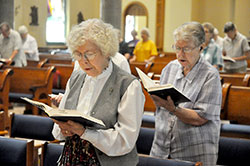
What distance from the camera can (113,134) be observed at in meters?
2.25

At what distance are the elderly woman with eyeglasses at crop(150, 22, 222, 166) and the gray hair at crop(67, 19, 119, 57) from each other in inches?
27.7

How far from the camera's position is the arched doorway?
19641 mm

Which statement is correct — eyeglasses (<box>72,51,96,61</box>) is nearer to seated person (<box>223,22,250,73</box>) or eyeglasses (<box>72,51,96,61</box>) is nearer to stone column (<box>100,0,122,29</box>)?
seated person (<box>223,22,250,73</box>)

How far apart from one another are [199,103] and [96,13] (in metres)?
17.0

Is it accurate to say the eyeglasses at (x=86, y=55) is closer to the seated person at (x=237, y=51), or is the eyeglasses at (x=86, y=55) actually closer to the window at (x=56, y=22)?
the seated person at (x=237, y=51)

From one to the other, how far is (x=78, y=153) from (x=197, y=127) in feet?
3.28

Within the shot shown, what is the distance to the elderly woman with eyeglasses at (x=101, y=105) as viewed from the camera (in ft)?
7.38

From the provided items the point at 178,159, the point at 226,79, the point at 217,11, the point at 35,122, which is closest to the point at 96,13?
the point at 217,11

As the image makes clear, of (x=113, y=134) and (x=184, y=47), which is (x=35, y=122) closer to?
(x=184, y=47)

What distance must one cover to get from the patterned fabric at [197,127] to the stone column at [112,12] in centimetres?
763

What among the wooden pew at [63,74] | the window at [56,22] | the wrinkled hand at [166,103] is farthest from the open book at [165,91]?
the window at [56,22]

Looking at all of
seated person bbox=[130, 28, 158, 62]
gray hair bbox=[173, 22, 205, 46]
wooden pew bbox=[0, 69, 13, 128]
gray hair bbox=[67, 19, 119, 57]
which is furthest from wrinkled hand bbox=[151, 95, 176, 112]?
seated person bbox=[130, 28, 158, 62]

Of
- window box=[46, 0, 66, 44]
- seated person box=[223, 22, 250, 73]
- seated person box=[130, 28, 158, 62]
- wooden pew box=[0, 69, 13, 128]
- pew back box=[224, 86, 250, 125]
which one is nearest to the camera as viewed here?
A: pew back box=[224, 86, 250, 125]

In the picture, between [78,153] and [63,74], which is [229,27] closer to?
[63,74]
